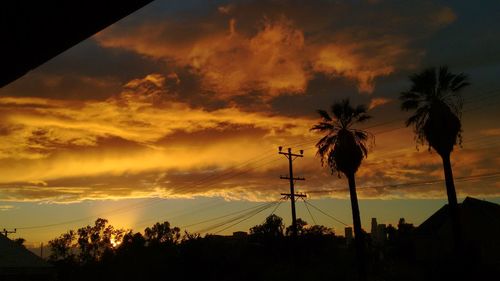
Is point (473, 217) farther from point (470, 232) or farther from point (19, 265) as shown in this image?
point (19, 265)

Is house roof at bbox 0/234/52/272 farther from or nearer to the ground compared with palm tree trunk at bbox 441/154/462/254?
nearer to the ground

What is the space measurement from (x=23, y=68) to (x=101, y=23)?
0.72m

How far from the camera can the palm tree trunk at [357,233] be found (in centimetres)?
3475

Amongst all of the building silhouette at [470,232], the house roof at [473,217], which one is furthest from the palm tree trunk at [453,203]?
the house roof at [473,217]

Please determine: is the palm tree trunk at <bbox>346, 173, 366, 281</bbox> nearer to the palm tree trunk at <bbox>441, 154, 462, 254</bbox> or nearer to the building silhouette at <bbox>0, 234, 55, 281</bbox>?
the palm tree trunk at <bbox>441, 154, 462, 254</bbox>

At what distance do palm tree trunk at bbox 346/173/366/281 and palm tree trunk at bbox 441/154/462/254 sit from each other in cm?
691

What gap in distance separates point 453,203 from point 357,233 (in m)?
8.00

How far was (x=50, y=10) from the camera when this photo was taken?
5.81 ft

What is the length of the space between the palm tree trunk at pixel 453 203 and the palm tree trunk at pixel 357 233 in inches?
272

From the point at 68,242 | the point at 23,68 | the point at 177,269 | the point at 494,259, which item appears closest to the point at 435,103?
the point at 494,259

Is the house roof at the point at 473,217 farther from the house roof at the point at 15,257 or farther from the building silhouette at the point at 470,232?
the house roof at the point at 15,257

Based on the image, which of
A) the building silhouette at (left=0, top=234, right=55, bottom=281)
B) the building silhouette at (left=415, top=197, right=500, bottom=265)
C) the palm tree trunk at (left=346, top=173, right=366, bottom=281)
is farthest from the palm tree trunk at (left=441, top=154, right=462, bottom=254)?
the building silhouette at (left=0, top=234, right=55, bottom=281)

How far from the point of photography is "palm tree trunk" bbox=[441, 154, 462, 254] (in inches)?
1199

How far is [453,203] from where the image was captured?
31328 millimetres
